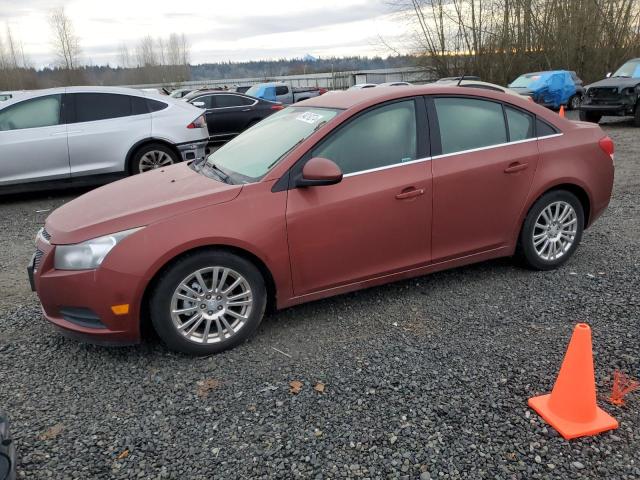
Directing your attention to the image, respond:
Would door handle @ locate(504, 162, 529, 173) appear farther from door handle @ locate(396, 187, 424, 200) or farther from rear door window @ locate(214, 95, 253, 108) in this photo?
rear door window @ locate(214, 95, 253, 108)

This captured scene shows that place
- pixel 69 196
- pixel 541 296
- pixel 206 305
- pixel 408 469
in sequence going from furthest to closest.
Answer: pixel 69 196
pixel 541 296
pixel 206 305
pixel 408 469

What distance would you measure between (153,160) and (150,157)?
63mm

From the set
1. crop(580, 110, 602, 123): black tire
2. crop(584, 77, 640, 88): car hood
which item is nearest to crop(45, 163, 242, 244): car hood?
crop(584, 77, 640, 88): car hood

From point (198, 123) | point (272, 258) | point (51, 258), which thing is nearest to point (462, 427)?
point (272, 258)

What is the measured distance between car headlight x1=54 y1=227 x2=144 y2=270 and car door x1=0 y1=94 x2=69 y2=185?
525 centimetres

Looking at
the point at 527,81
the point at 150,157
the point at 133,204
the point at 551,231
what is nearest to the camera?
the point at 133,204

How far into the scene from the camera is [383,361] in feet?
11.0

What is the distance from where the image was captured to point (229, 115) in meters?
14.3

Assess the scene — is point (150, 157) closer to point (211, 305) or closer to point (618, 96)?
point (211, 305)

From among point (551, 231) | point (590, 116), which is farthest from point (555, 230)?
point (590, 116)

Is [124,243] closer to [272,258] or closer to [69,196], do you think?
[272,258]

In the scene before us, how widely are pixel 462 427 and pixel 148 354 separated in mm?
2060

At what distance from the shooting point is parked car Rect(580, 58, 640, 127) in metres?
14.2

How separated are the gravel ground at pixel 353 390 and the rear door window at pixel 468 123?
118 centimetres
